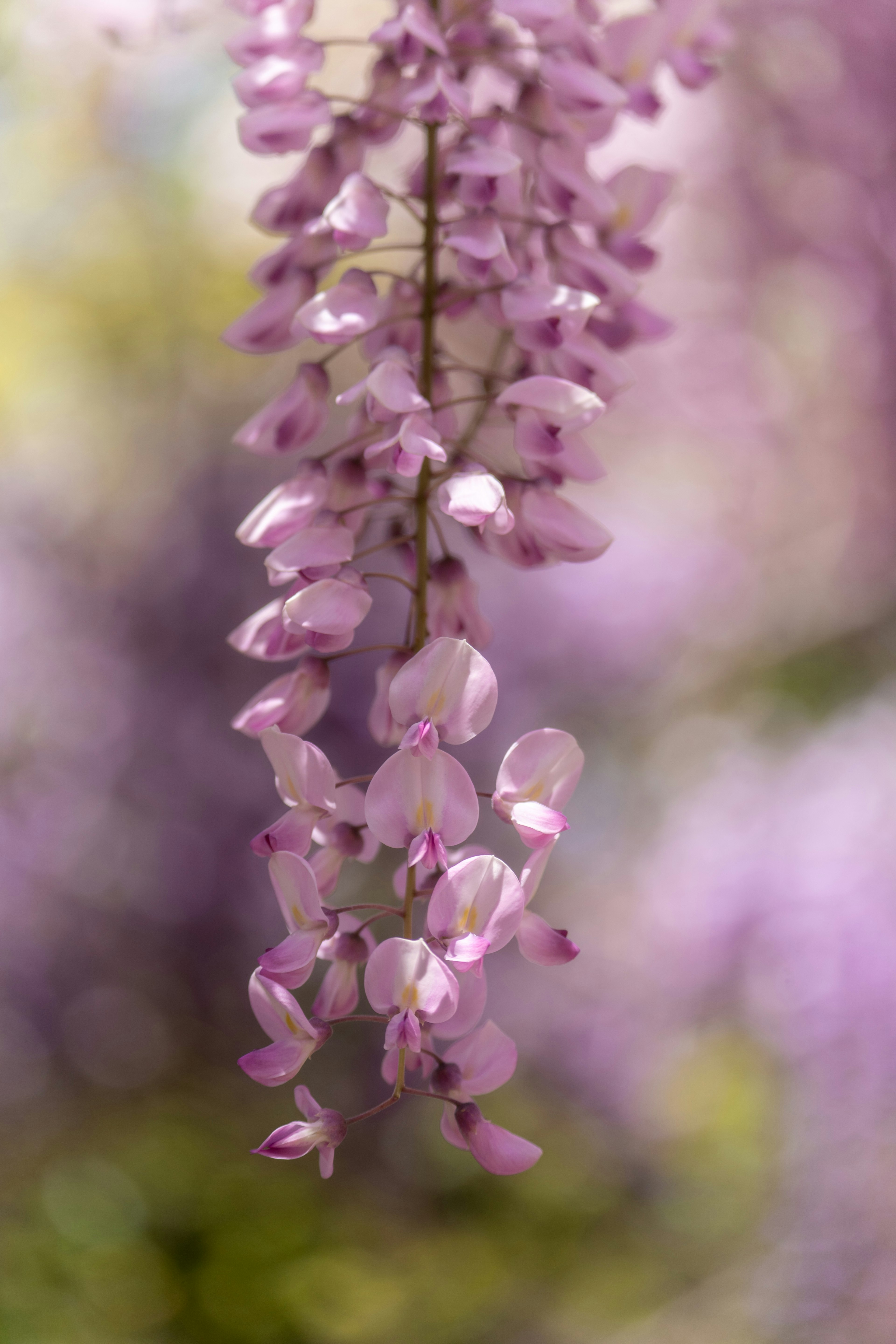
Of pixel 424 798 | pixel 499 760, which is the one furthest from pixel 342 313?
pixel 499 760

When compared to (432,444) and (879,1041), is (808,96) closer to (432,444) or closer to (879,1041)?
(879,1041)

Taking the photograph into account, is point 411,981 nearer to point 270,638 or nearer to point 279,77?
point 270,638

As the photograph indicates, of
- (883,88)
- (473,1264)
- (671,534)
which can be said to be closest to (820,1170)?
(473,1264)

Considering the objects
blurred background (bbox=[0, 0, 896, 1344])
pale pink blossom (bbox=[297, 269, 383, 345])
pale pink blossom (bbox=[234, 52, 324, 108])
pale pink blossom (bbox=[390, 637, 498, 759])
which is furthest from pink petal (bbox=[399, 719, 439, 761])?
blurred background (bbox=[0, 0, 896, 1344])

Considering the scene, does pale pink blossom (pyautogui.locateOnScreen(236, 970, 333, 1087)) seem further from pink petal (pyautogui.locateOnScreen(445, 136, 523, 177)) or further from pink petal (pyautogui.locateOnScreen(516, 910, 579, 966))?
pink petal (pyautogui.locateOnScreen(445, 136, 523, 177))

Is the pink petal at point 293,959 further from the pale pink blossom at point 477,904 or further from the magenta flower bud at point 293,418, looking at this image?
the magenta flower bud at point 293,418

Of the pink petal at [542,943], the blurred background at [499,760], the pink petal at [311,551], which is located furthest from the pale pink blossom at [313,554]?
the blurred background at [499,760]
